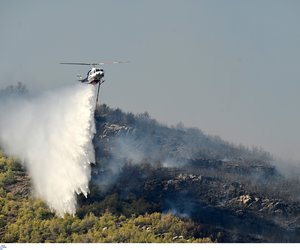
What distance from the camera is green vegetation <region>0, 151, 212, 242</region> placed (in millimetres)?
105625

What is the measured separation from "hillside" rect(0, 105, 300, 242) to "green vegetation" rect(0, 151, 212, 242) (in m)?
0.12

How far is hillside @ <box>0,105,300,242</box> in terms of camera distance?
10938 cm

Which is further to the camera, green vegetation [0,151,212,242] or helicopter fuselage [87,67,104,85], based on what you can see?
green vegetation [0,151,212,242]

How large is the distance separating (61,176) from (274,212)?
2660cm

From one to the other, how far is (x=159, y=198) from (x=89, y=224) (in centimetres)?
1373

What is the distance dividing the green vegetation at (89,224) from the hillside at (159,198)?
0.39ft

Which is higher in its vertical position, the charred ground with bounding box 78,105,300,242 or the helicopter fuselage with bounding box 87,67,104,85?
the helicopter fuselage with bounding box 87,67,104,85

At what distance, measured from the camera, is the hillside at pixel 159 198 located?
109375mm

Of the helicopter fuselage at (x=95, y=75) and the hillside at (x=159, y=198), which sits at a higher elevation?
the helicopter fuselage at (x=95, y=75)

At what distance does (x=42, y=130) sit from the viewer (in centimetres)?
12488

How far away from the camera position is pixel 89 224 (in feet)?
367

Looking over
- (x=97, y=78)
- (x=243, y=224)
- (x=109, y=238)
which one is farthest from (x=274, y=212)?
(x=97, y=78)

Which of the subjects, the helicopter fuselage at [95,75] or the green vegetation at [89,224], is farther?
the green vegetation at [89,224]

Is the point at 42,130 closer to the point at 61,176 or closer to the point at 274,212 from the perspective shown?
the point at 61,176
